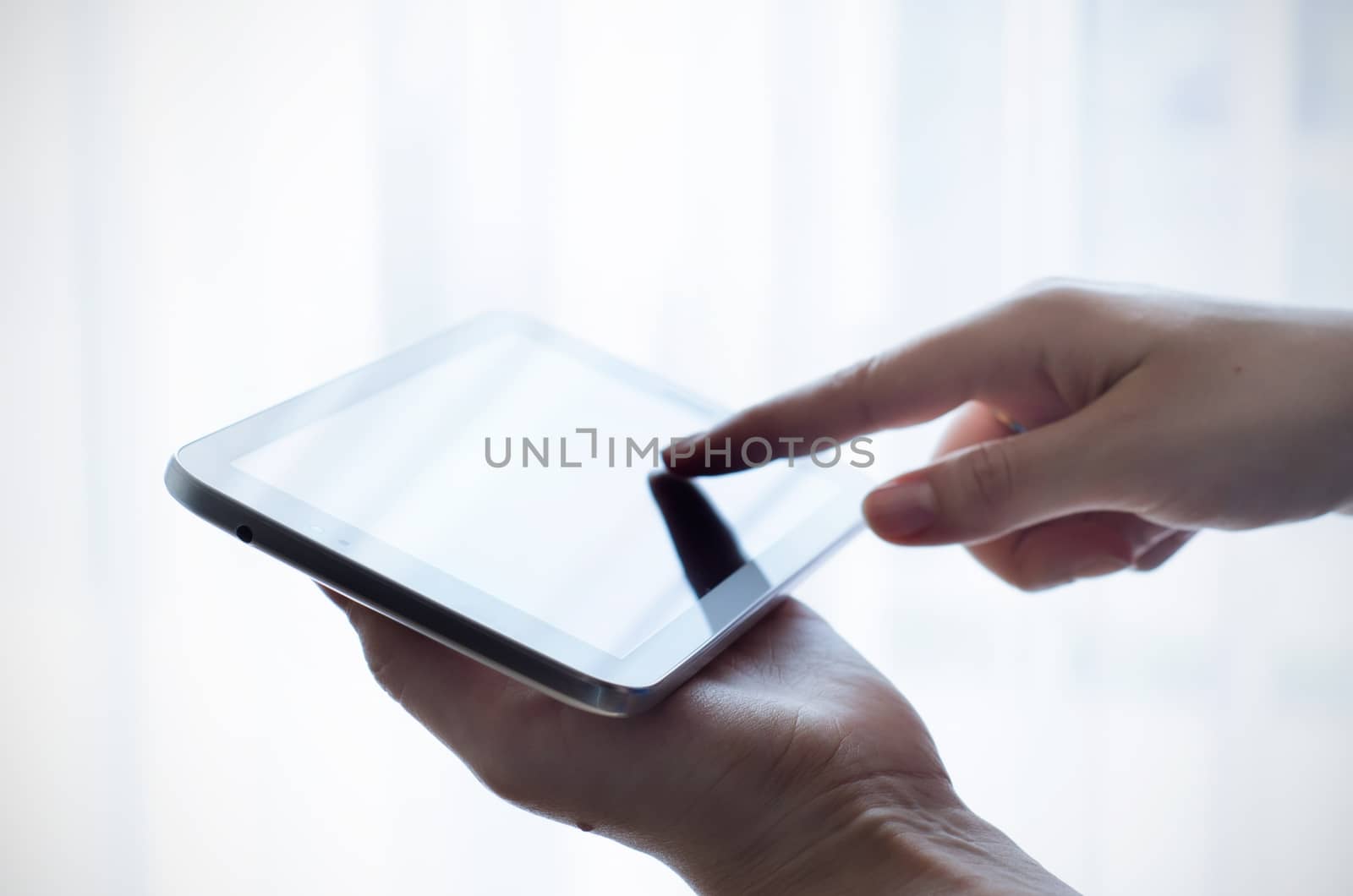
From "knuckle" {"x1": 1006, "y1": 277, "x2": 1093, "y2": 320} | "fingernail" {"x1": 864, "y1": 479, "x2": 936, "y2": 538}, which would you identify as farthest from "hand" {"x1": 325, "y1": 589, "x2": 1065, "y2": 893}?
"knuckle" {"x1": 1006, "y1": 277, "x2": 1093, "y2": 320}

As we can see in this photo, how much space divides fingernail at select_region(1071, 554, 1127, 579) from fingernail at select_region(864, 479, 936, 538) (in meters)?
0.28

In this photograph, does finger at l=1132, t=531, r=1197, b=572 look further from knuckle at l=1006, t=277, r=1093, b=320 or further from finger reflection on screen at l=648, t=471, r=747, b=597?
finger reflection on screen at l=648, t=471, r=747, b=597

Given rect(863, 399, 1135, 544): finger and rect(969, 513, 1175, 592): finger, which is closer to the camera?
rect(863, 399, 1135, 544): finger

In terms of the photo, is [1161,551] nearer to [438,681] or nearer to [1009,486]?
[1009,486]

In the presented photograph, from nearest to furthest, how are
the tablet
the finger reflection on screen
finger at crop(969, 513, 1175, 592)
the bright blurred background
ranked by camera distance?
the tablet
the finger reflection on screen
finger at crop(969, 513, 1175, 592)
the bright blurred background

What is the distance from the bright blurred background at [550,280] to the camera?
1275 millimetres

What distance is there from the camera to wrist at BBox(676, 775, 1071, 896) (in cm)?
58

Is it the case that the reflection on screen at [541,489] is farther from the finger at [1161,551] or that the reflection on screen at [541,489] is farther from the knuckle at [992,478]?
the finger at [1161,551]

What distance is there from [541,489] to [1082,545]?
526mm

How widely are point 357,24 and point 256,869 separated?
117 cm

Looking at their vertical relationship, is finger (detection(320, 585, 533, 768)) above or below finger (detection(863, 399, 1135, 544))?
below

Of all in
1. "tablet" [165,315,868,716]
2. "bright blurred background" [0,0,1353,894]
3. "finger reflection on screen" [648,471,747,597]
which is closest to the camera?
"tablet" [165,315,868,716]

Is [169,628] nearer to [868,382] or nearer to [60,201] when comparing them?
[60,201]

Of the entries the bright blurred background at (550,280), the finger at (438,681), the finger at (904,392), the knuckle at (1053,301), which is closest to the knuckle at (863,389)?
the finger at (904,392)
